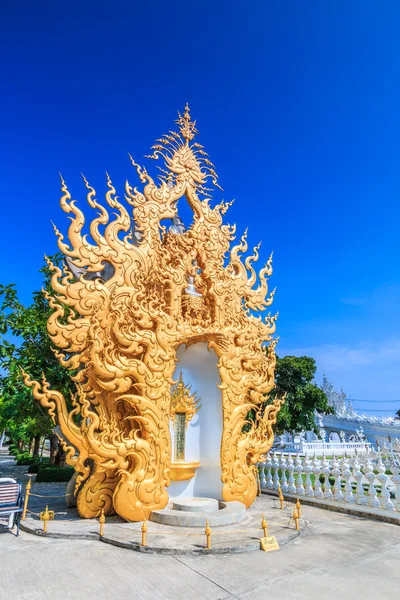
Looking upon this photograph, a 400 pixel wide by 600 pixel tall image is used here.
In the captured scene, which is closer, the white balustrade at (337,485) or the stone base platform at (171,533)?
the stone base platform at (171,533)

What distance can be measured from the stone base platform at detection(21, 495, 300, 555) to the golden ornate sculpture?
0.36m

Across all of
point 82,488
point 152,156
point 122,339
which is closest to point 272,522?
point 82,488

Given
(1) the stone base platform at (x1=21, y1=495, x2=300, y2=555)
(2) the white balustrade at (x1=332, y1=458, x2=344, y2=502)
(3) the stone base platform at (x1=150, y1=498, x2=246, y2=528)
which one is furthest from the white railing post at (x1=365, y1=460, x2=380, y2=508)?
(3) the stone base platform at (x1=150, y1=498, x2=246, y2=528)

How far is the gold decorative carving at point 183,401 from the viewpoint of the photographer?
788 cm

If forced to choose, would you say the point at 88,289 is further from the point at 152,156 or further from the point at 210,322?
the point at 152,156

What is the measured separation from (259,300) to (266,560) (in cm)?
551

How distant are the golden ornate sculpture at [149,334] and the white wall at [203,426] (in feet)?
1.56

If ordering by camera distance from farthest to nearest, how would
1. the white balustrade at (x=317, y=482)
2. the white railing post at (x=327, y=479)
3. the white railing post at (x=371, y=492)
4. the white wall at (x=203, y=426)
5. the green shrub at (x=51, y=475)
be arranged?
the green shrub at (x=51, y=475), the white balustrade at (x=317, y=482), the white railing post at (x=327, y=479), the white wall at (x=203, y=426), the white railing post at (x=371, y=492)

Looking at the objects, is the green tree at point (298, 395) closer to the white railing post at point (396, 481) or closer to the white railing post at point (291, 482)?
the white railing post at point (291, 482)

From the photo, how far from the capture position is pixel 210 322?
7.98 m

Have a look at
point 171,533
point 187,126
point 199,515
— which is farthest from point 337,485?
point 187,126

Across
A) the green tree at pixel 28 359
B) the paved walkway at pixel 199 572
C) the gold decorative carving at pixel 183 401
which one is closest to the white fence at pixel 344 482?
the paved walkway at pixel 199 572

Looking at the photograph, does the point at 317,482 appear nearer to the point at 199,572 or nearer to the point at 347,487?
the point at 347,487

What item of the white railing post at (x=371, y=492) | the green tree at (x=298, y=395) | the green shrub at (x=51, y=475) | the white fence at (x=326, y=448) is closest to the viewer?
the white railing post at (x=371, y=492)
